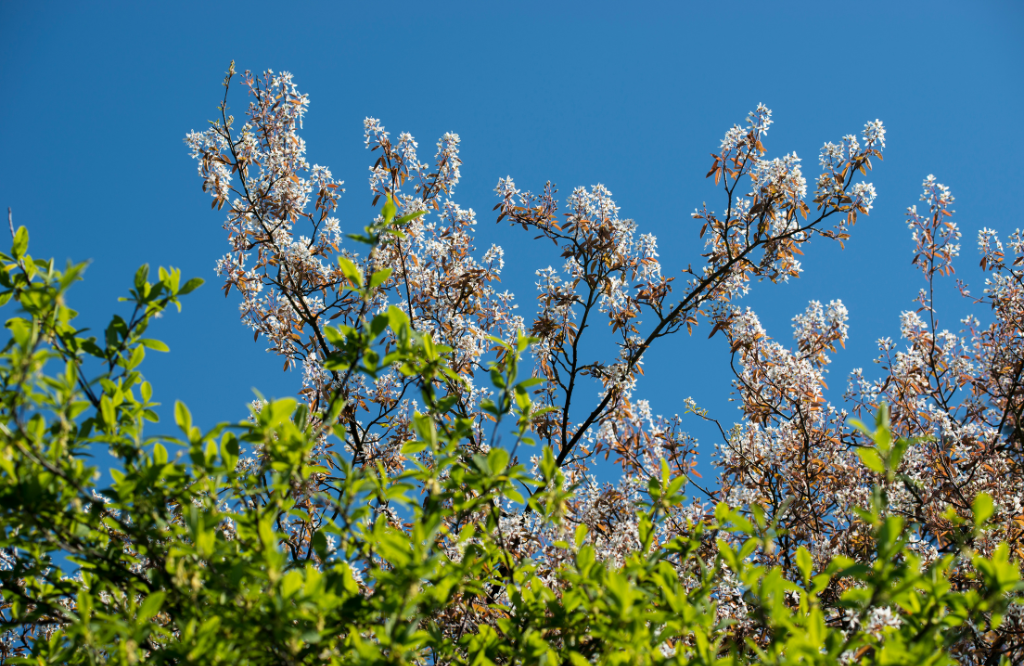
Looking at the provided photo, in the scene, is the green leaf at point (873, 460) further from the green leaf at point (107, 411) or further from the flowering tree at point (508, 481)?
the green leaf at point (107, 411)

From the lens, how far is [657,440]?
568 cm

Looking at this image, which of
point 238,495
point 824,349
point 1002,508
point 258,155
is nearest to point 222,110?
point 258,155

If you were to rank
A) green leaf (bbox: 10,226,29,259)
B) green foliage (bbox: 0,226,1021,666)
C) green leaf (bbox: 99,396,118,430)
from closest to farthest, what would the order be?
green foliage (bbox: 0,226,1021,666) → green leaf (bbox: 99,396,118,430) → green leaf (bbox: 10,226,29,259)

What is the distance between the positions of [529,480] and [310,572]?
806 millimetres

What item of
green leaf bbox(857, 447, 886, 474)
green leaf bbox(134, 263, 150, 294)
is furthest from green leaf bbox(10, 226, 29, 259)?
green leaf bbox(857, 447, 886, 474)

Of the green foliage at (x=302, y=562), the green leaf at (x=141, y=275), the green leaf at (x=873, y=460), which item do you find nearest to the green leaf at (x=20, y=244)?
the green foliage at (x=302, y=562)

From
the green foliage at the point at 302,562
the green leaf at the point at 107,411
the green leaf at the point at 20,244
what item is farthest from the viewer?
the green leaf at the point at 20,244

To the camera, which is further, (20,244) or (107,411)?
(20,244)

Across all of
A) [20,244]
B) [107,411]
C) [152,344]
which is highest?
[20,244]

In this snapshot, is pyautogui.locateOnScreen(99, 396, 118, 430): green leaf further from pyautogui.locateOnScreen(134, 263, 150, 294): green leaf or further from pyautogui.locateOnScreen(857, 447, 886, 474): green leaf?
pyautogui.locateOnScreen(857, 447, 886, 474): green leaf

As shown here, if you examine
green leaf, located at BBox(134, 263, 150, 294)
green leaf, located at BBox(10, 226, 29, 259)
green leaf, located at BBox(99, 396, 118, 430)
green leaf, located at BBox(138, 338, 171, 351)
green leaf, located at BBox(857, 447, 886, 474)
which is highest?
green leaf, located at BBox(10, 226, 29, 259)

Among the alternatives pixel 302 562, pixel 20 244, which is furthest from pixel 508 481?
pixel 20 244

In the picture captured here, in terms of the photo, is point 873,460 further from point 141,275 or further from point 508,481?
point 141,275

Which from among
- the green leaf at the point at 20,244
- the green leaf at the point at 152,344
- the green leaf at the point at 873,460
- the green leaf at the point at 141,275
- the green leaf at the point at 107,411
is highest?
the green leaf at the point at 20,244
